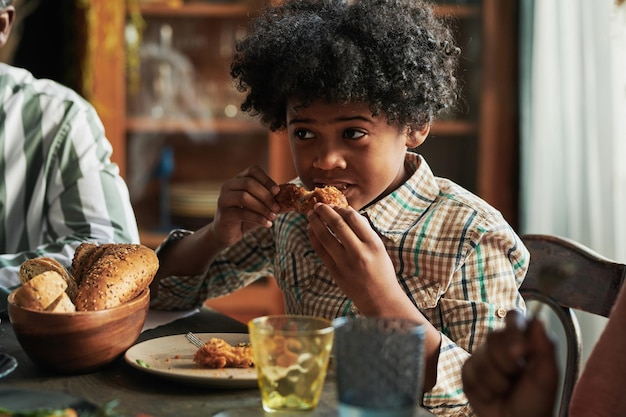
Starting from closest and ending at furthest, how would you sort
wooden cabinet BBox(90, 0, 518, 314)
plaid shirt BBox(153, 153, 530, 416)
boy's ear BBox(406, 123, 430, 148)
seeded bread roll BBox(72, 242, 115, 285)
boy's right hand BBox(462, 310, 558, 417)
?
boy's right hand BBox(462, 310, 558, 417), seeded bread roll BBox(72, 242, 115, 285), plaid shirt BBox(153, 153, 530, 416), boy's ear BBox(406, 123, 430, 148), wooden cabinet BBox(90, 0, 518, 314)

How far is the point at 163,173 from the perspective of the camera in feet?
11.7

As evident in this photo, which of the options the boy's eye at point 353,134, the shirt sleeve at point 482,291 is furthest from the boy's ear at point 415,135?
the shirt sleeve at point 482,291

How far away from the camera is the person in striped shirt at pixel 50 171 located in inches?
74.4

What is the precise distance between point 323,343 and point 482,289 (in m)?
0.54

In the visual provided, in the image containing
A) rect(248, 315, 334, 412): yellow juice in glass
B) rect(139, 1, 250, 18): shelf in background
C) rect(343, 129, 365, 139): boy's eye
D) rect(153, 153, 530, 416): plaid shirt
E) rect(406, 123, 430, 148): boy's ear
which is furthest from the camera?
rect(139, 1, 250, 18): shelf in background

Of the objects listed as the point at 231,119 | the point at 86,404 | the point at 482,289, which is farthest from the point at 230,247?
the point at 231,119

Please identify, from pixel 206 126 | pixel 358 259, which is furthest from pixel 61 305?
pixel 206 126

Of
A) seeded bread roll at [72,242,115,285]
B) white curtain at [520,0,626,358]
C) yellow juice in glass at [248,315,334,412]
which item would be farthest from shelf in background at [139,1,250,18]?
yellow juice in glass at [248,315,334,412]

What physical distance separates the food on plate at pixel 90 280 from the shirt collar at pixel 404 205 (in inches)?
18.2

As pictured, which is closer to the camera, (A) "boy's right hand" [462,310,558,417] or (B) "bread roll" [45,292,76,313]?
(A) "boy's right hand" [462,310,558,417]

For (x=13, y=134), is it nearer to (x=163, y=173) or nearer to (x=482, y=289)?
(x=482, y=289)

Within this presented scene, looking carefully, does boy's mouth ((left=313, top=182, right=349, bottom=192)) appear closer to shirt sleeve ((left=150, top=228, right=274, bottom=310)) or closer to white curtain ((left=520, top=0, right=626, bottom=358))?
shirt sleeve ((left=150, top=228, right=274, bottom=310))

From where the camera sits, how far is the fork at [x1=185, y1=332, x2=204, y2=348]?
1263 millimetres

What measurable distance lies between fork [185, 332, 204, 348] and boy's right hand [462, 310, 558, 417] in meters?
0.53
